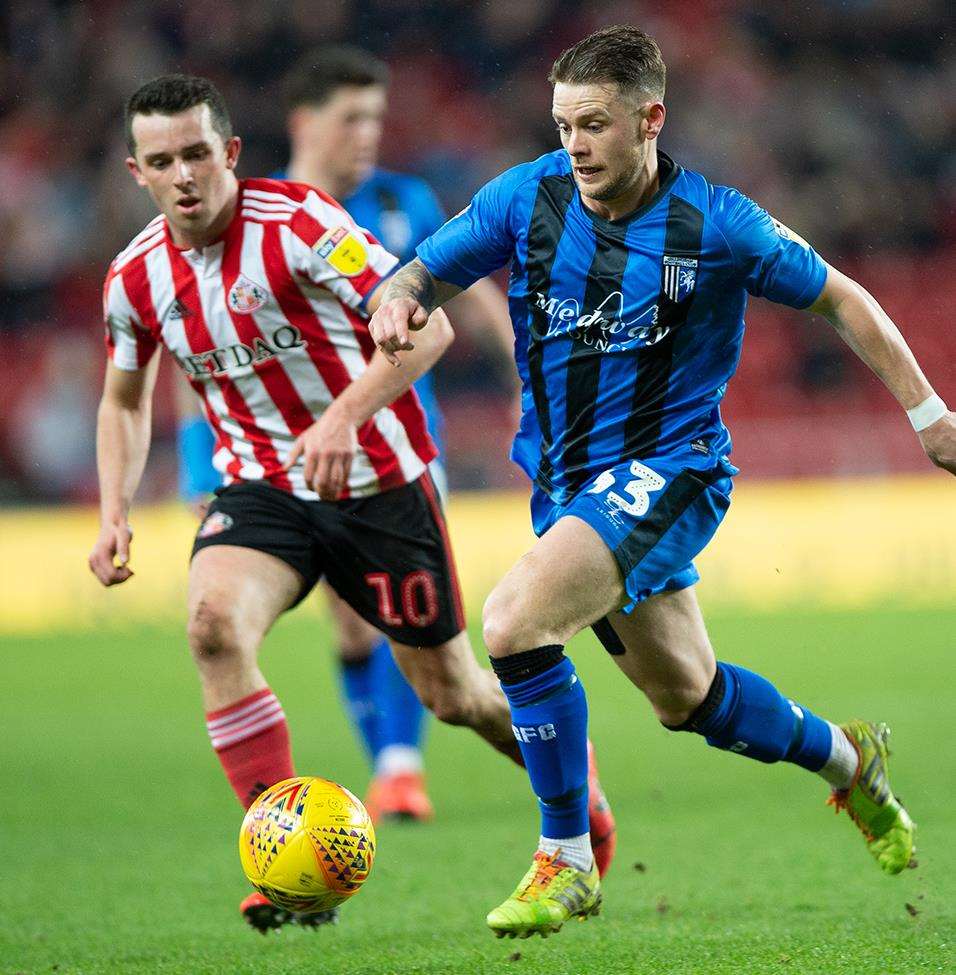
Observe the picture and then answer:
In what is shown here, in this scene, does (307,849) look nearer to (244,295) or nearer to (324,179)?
(244,295)

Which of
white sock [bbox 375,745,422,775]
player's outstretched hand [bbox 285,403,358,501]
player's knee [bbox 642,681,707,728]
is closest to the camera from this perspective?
player's outstretched hand [bbox 285,403,358,501]

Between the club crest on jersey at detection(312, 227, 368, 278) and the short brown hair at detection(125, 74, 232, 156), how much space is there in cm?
41

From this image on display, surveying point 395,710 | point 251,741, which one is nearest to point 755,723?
point 251,741

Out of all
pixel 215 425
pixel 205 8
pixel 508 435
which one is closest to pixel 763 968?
pixel 215 425

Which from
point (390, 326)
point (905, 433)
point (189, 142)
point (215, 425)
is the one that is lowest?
point (905, 433)

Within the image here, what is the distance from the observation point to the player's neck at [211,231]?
15.2ft

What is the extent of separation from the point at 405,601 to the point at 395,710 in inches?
69.2

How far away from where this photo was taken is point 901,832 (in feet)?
14.7

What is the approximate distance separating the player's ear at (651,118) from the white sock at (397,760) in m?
3.05

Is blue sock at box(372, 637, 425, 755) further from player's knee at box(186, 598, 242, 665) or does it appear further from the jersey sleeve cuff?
the jersey sleeve cuff

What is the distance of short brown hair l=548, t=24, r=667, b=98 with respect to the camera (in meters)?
3.85

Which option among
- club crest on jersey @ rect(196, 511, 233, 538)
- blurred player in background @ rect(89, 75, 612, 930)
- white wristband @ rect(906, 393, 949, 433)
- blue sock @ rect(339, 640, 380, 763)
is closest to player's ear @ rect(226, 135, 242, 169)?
blurred player in background @ rect(89, 75, 612, 930)

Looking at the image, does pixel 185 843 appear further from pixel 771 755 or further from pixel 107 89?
pixel 107 89

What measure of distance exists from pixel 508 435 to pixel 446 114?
20.2ft
